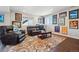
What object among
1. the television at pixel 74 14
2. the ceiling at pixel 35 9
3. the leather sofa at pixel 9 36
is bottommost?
the leather sofa at pixel 9 36

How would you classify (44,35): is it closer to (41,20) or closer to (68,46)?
(41,20)

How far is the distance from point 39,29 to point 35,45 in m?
0.34

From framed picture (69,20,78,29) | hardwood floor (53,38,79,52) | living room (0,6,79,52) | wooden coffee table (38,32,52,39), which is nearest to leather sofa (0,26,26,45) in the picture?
living room (0,6,79,52)

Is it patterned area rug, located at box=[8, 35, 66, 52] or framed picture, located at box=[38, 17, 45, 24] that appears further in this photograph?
framed picture, located at box=[38, 17, 45, 24]

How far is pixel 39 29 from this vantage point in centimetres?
254

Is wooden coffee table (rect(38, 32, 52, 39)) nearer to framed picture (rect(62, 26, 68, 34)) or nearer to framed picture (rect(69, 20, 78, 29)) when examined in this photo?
framed picture (rect(62, 26, 68, 34))

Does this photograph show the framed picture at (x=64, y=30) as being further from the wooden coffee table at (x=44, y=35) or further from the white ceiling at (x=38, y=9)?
the white ceiling at (x=38, y=9)

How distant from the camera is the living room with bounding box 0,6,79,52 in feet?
7.91

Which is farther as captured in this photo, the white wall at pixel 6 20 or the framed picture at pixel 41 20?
the framed picture at pixel 41 20

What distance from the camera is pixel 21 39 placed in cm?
245

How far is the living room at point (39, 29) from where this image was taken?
2412mm

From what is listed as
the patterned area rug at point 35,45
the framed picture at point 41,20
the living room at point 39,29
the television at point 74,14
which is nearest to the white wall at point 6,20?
the living room at point 39,29
